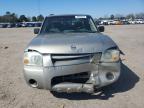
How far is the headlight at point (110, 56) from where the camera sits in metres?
5.24

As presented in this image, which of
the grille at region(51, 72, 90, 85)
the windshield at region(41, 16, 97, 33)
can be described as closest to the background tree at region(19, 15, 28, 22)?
the windshield at region(41, 16, 97, 33)

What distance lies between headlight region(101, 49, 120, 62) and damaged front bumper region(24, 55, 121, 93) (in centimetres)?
7

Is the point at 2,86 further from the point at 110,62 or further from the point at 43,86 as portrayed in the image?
the point at 110,62

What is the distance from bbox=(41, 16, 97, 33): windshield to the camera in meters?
6.94

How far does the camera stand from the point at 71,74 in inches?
203

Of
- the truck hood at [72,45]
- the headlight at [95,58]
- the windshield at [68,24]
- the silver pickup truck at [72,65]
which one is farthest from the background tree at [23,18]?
the headlight at [95,58]

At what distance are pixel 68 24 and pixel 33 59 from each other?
2120 millimetres

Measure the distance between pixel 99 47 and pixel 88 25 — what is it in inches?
79.3

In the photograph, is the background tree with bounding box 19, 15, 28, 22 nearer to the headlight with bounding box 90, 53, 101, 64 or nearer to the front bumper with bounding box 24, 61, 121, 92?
the front bumper with bounding box 24, 61, 121, 92

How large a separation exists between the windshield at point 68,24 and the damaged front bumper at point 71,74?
1772 mm

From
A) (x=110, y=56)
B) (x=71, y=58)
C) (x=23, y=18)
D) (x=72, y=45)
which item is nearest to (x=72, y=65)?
(x=71, y=58)

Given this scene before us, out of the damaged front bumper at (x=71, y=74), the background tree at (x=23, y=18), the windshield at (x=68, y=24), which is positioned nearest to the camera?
the damaged front bumper at (x=71, y=74)

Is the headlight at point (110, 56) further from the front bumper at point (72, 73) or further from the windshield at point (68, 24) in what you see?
the windshield at point (68, 24)

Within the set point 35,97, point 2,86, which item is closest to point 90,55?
point 35,97
